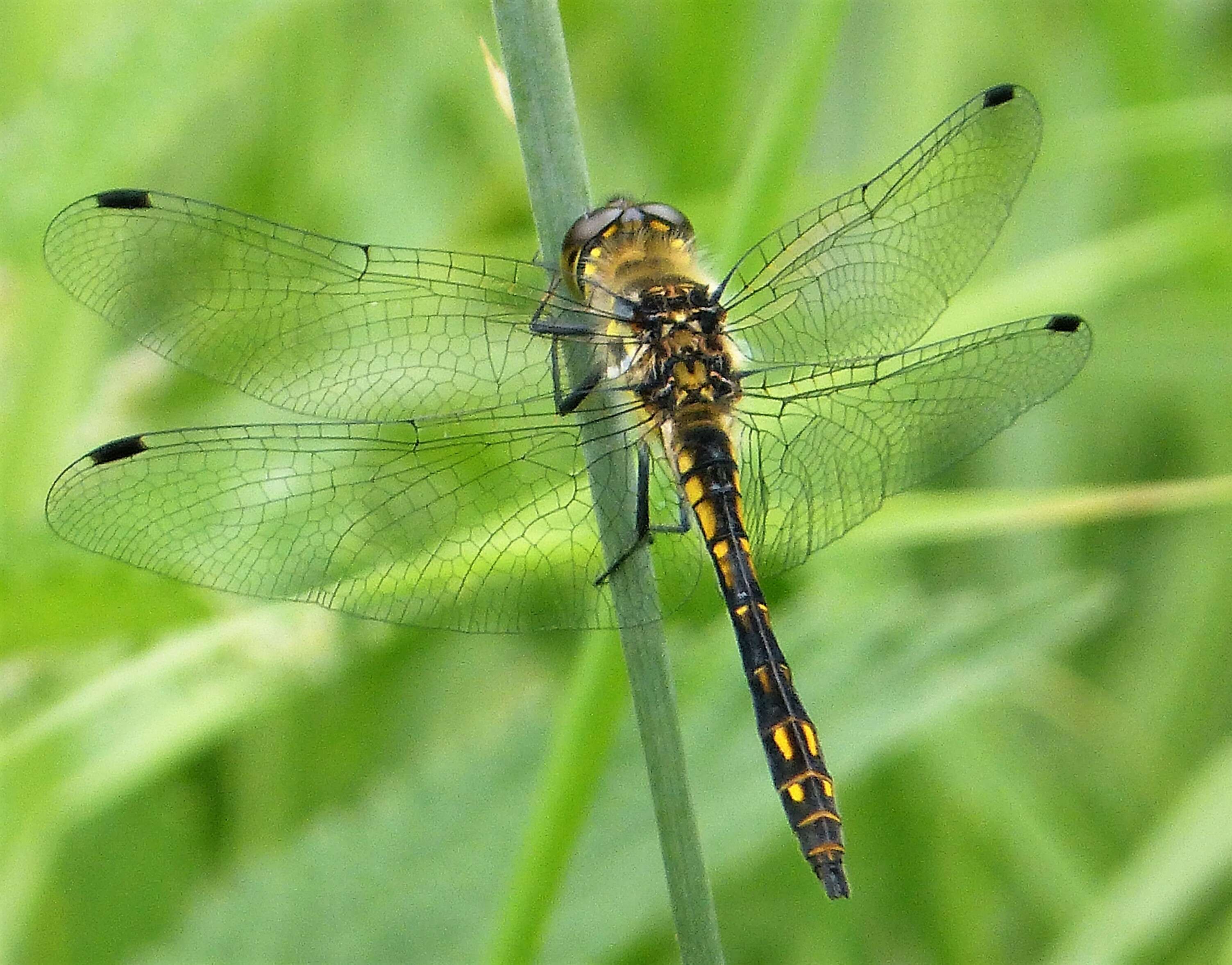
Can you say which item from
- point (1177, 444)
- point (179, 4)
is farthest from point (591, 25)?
point (1177, 444)

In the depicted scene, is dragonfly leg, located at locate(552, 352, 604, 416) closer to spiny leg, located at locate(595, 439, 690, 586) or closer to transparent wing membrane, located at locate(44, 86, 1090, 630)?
transparent wing membrane, located at locate(44, 86, 1090, 630)

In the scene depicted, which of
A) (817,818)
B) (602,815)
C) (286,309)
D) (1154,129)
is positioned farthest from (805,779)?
(1154,129)

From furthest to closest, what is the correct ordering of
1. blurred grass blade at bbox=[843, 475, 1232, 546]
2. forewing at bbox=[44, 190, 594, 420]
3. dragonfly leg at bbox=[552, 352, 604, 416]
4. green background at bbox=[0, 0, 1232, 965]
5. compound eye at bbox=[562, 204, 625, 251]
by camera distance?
blurred grass blade at bbox=[843, 475, 1232, 546]
green background at bbox=[0, 0, 1232, 965]
forewing at bbox=[44, 190, 594, 420]
dragonfly leg at bbox=[552, 352, 604, 416]
compound eye at bbox=[562, 204, 625, 251]

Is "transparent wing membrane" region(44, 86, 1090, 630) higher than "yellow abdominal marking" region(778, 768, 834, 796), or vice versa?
"transparent wing membrane" region(44, 86, 1090, 630)

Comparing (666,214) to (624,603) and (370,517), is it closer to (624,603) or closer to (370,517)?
(370,517)

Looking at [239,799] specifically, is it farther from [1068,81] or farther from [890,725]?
[1068,81]

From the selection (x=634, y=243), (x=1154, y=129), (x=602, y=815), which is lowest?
(x=602, y=815)

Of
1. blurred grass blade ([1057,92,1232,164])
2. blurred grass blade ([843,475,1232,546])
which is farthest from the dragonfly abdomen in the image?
blurred grass blade ([1057,92,1232,164])
